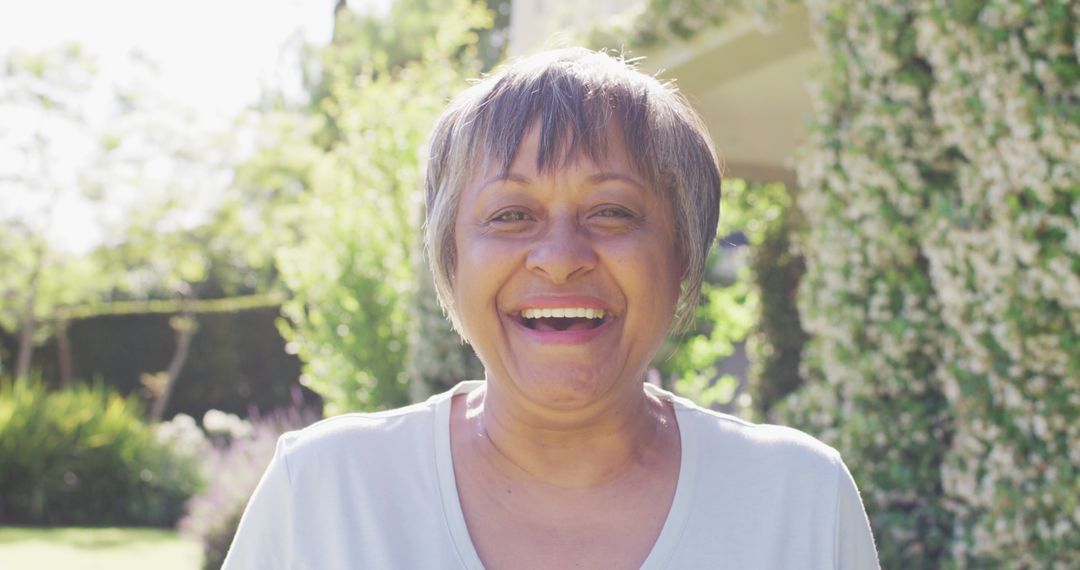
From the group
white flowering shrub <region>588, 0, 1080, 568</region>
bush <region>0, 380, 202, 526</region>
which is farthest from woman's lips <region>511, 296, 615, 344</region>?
bush <region>0, 380, 202, 526</region>

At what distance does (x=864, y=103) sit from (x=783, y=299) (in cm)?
563

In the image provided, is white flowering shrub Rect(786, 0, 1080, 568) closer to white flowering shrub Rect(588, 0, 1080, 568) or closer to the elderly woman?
white flowering shrub Rect(588, 0, 1080, 568)

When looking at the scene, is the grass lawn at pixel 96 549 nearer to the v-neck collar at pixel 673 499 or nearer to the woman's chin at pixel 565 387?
the v-neck collar at pixel 673 499

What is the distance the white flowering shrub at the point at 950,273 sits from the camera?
3.34 m

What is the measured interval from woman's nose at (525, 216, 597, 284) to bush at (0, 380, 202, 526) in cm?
1043

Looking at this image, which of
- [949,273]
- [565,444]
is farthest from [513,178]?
[949,273]

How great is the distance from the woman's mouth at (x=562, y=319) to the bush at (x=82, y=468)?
1036 cm

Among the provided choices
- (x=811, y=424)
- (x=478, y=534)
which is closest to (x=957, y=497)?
(x=811, y=424)

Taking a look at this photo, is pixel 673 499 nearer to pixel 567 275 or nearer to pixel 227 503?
pixel 567 275

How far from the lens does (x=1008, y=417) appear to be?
11.6ft

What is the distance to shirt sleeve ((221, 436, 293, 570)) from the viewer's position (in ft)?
5.65

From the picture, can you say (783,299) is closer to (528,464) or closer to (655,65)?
(655,65)

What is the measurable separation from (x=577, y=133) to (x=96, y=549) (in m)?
9.15

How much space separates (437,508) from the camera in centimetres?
178
